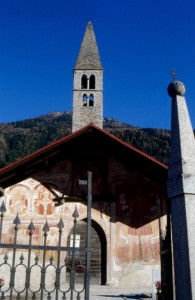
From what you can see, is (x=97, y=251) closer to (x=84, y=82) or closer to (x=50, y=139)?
(x=84, y=82)

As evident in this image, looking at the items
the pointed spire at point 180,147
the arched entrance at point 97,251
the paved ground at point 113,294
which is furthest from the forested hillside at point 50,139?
the pointed spire at point 180,147

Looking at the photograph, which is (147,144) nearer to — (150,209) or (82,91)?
(82,91)

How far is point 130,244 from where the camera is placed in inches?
459

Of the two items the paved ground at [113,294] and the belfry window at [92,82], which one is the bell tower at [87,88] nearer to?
the belfry window at [92,82]

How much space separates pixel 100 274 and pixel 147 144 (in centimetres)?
Answer: 4965

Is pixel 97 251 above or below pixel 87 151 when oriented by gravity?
below

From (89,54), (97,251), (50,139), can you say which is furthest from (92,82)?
(50,139)

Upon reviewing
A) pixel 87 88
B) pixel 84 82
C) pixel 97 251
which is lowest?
pixel 97 251

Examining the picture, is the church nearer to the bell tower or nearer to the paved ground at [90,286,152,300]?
the paved ground at [90,286,152,300]

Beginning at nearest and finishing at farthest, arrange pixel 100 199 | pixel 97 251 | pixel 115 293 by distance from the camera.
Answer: pixel 115 293 < pixel 97 251 < pixel 100 199

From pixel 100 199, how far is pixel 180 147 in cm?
757

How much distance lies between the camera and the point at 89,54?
40062 millimetres

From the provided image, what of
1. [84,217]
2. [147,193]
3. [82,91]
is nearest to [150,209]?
[147,193]

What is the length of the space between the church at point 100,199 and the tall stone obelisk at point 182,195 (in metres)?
5.90
